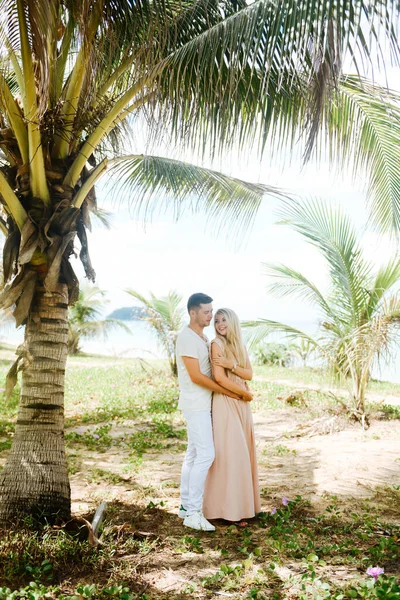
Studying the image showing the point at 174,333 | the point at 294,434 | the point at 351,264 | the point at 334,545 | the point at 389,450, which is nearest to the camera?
the point at 334,545

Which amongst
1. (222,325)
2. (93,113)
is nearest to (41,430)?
(222,325)

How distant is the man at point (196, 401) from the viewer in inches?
185

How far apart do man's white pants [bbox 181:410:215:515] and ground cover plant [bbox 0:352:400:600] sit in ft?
0.80

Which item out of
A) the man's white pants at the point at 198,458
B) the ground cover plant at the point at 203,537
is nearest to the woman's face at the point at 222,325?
the man's white pants at the point at 198,458

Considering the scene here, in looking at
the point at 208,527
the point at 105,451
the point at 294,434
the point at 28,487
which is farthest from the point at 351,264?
the point at 28,487

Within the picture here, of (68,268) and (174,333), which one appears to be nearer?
(68,268)

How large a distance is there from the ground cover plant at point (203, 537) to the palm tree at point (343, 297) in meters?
1.27

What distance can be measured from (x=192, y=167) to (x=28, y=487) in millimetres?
3758

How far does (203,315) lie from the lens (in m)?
4.82

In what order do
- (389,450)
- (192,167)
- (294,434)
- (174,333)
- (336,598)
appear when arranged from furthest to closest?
(174,333) → (294,434) → (389,450) → (192,167) → (336,598)

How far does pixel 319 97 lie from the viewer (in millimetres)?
3289

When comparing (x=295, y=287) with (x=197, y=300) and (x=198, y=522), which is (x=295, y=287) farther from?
(x=198, y=522)

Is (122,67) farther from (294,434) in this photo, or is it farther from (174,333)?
(174,333)

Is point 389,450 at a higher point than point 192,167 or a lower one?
lower
